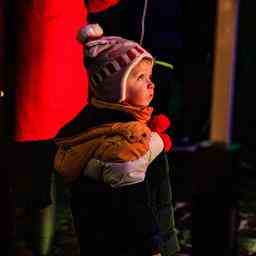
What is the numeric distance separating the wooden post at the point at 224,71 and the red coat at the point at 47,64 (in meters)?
1.27

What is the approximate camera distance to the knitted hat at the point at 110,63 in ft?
12.3

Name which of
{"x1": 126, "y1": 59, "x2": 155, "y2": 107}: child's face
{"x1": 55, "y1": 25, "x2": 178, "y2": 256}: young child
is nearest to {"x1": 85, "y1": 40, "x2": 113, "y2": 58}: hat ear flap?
{"x1": 55, "y1": 25, "x2": 178, "y2": 256}: young child

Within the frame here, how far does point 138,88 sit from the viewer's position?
3.81 m

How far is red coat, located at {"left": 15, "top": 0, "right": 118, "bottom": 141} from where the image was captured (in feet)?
14.5

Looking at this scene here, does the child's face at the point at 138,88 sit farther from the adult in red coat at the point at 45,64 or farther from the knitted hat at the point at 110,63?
the adult in red coat at the point at 45,64

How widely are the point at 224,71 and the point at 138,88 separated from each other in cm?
65

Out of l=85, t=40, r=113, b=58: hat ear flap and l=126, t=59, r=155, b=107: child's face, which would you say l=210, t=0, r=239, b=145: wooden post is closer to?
l=126, t=59, r=155, b=107: child's face

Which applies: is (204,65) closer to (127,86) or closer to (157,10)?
(157,10)

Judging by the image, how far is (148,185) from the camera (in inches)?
155

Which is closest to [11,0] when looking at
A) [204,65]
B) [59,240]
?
[59,240]

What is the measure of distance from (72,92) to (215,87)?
59.8 inches

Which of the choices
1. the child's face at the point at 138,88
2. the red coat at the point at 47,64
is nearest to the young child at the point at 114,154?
the child's face at the point at 138,88

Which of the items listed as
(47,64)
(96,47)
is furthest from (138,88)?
(47,64)

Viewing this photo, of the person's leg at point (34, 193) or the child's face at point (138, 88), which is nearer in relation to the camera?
the child's face at point (138, 88)
